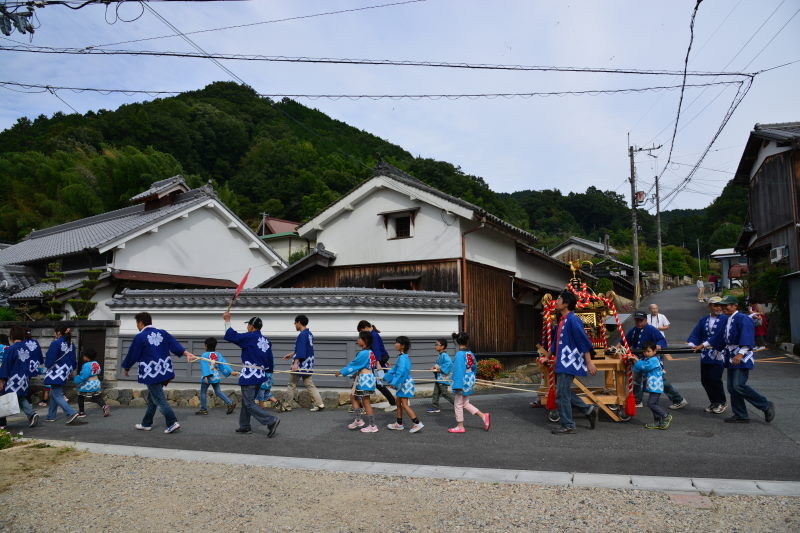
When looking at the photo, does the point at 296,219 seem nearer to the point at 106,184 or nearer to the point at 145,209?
the point at 106,184

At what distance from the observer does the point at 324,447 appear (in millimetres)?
7844

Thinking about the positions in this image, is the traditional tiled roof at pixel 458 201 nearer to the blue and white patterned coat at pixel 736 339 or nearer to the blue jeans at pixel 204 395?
the blue and white patterned coat at pixel 736 339

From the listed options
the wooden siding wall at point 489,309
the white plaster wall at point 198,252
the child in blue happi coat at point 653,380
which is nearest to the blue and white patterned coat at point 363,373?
the child in blue happi coat at point 653,380

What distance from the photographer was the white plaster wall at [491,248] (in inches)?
689

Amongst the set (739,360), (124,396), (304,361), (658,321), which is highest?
(658,321)

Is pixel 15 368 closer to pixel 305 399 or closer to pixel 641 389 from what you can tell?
pixel 305 399

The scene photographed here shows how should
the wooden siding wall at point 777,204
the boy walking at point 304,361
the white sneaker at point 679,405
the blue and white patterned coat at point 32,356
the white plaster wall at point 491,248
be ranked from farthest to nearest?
the wooden siding wall at point 777,204 < the white plaster wall at point 491,248 < the blue and white patterned coat at point 32,356 < the boy walking at point 304,361 < the white sneaker at point 679,405

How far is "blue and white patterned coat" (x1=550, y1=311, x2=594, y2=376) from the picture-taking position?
310 inches

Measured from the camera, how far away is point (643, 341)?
29.9ft

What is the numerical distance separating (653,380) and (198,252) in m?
21.2

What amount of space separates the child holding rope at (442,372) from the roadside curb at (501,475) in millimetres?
3028

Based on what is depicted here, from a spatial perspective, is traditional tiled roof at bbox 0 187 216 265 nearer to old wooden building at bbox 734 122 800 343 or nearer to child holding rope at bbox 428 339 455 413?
child holding rope at bbox 428 339 455 413

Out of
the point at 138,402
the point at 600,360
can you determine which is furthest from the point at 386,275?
the point at 600,360

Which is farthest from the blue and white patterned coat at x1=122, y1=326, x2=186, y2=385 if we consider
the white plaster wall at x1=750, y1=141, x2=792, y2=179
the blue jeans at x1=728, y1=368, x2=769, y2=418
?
the white plaster wall at x1=750, y1=141, x2=792, y2=179
